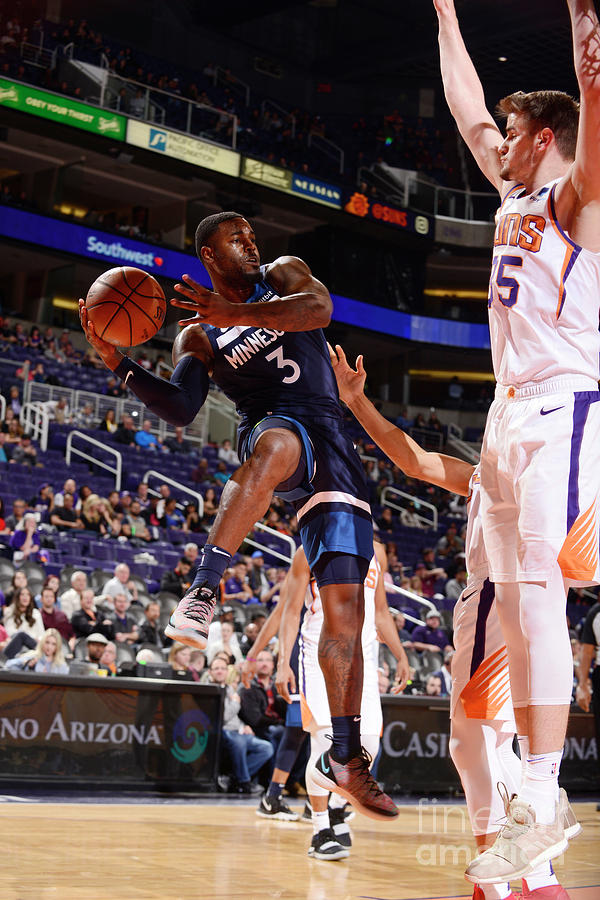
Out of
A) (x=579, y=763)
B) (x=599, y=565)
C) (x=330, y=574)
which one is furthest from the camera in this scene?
(x=579, y=763)

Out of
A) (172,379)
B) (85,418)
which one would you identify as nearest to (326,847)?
(172,379)

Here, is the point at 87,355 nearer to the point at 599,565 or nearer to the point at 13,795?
the point at 13,795

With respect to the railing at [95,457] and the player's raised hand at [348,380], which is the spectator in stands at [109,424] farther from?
the player's raised hand at [348,380]

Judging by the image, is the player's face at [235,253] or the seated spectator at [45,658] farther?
the seated spectator at [45,658]

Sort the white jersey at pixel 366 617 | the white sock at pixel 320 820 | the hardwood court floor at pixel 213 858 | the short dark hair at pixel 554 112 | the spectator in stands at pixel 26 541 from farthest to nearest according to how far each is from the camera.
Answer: the spectator in stands at pixel 26 541, the white jersey at pixel 366 617, the white sock at pixel 320 820, the hardwood court floor at pixel 213 858, the short dark hair at pixel 554 112

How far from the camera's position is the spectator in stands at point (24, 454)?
622 inches

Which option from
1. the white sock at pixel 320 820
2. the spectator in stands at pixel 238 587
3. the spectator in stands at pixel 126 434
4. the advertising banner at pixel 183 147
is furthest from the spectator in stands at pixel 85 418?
the white sock at pixel 320 820

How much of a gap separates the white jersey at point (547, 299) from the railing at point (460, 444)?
2501cm

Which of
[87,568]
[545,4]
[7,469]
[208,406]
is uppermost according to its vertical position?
[545,4]

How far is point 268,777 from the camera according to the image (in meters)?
10.1

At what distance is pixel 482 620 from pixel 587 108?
1894mm

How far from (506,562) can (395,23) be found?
28465 millimetres

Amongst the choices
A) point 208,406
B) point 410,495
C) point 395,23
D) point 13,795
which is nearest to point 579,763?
point 13,795

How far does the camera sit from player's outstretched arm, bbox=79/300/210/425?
4.07 meters
